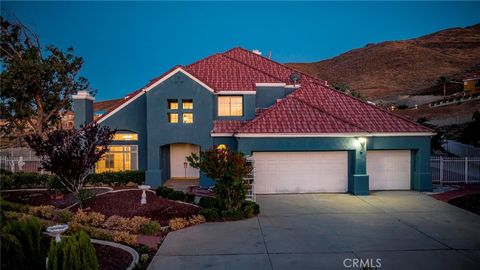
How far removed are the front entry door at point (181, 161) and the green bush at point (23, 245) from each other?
14.4 m

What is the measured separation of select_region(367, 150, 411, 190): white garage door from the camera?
1748 centimetres

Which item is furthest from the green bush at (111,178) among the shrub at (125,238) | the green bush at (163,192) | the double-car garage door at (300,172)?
the shrub at (125,238)

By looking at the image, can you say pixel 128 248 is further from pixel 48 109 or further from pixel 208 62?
pixel 48 109

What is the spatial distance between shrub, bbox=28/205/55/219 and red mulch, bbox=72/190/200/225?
101 centimetres

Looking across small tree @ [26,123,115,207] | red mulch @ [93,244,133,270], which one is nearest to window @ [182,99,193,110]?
small tree @ [26,123,115,207]

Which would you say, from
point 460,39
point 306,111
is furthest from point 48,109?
point 460,39

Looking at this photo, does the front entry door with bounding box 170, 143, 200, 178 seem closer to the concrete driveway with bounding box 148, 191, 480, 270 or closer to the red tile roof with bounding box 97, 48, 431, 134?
the red tile roof with bounding box 97, 48, 431, 134

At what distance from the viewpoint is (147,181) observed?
18.9m

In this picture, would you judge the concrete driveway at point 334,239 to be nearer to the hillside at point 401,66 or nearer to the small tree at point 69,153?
the small tree at point 69,153

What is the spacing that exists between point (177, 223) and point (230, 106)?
1006 centimetres

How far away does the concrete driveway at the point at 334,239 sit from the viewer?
8.44 metres

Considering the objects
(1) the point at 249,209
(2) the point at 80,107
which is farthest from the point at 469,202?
(2) the point at 80,107

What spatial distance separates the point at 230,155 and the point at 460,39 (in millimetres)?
175195

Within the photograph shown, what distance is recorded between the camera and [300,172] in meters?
17.1
